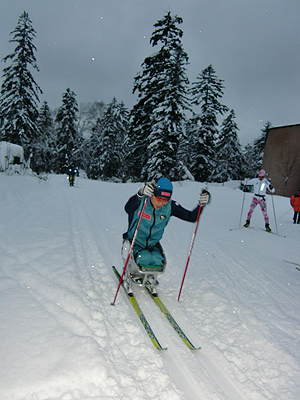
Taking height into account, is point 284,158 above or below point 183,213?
above

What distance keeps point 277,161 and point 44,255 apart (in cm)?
3270

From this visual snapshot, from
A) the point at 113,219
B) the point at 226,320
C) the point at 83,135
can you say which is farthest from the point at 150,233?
the point at 83,135

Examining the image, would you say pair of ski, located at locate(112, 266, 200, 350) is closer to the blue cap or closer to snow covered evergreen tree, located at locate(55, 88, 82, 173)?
the blue cap

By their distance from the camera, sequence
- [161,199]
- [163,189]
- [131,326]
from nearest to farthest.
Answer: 1. [131,326]
2. [163,189]
3. [161,199]

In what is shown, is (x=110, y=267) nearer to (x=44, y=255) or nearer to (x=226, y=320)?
(x=44, y=255)

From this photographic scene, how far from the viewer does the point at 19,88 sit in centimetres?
2625

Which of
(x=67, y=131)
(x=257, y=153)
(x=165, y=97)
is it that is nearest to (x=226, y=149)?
(x=257, y=153)

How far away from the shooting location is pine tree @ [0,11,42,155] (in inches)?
1024

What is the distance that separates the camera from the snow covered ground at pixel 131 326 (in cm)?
241

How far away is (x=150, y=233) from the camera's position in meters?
4.38

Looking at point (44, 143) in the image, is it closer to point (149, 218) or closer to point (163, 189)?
point (149, 218)

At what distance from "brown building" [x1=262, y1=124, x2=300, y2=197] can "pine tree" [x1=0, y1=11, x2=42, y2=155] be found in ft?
88.6

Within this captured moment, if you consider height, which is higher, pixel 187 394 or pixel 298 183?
pixel 298 183

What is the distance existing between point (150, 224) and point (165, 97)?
742 inches
